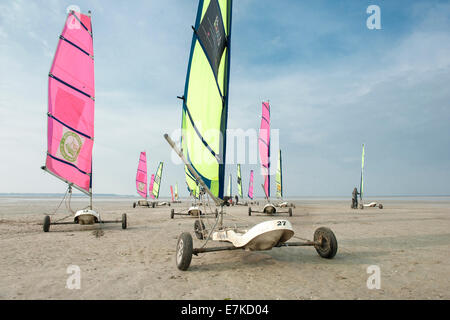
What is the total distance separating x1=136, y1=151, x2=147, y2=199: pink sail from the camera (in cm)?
2955

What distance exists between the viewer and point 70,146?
8883 millimetres

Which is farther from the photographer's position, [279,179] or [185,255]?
[279,179]

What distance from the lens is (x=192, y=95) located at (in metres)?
5.85

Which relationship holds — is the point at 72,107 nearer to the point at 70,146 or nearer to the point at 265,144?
the point at 70,146

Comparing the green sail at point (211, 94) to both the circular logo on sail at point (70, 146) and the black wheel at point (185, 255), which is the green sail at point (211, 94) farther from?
the circular logo on sail at point (70, 146)

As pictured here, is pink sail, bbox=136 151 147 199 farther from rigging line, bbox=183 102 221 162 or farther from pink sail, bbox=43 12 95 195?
rigging line, bbox=183 102 221 162

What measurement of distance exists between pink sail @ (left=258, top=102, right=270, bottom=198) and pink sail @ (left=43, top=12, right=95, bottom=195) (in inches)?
371

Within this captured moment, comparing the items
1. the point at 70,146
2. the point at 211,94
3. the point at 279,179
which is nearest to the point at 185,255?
the point at 211,94

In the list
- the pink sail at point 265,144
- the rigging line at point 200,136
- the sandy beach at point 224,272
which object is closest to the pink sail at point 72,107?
the sandy beach at point 224,272

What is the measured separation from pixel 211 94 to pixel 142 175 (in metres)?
26.7
